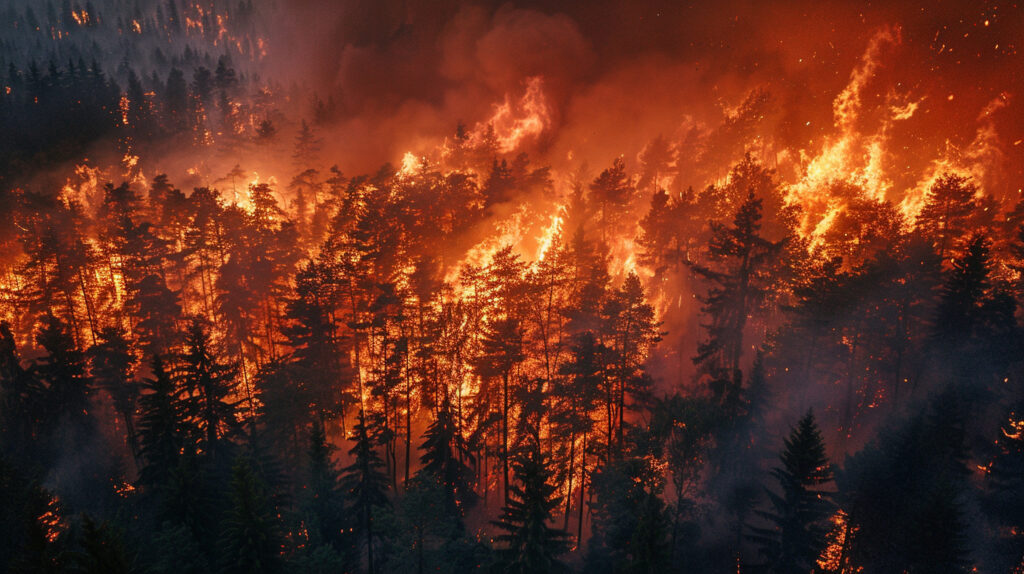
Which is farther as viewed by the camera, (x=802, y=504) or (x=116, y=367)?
(x=116, y=367)

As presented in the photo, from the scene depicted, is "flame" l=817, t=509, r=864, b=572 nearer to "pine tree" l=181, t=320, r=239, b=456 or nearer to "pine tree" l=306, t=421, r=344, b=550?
"pine tree" l=306, t=421, r=344, b=550

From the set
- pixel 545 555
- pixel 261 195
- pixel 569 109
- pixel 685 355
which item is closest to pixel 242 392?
pixel 261 195

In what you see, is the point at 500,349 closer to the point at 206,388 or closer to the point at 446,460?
the point at 446,460

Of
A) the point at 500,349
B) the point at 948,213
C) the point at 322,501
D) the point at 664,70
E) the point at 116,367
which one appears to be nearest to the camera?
the point at 322,501

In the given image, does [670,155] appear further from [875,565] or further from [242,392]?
[242,392]

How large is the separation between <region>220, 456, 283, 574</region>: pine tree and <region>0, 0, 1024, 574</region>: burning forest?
0.11 m

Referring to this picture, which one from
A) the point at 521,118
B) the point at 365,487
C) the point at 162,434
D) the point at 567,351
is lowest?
the point at 365,487

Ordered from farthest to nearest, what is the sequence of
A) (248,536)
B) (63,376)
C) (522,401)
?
(63,376) < (522,401) < (248,536)

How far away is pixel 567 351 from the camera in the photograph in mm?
36281

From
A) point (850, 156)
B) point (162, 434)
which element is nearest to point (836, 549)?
point (162, 434)

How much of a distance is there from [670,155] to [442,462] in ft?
162

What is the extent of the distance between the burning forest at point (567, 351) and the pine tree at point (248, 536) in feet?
0.37

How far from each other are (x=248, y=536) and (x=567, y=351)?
21707mm

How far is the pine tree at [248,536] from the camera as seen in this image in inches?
806
